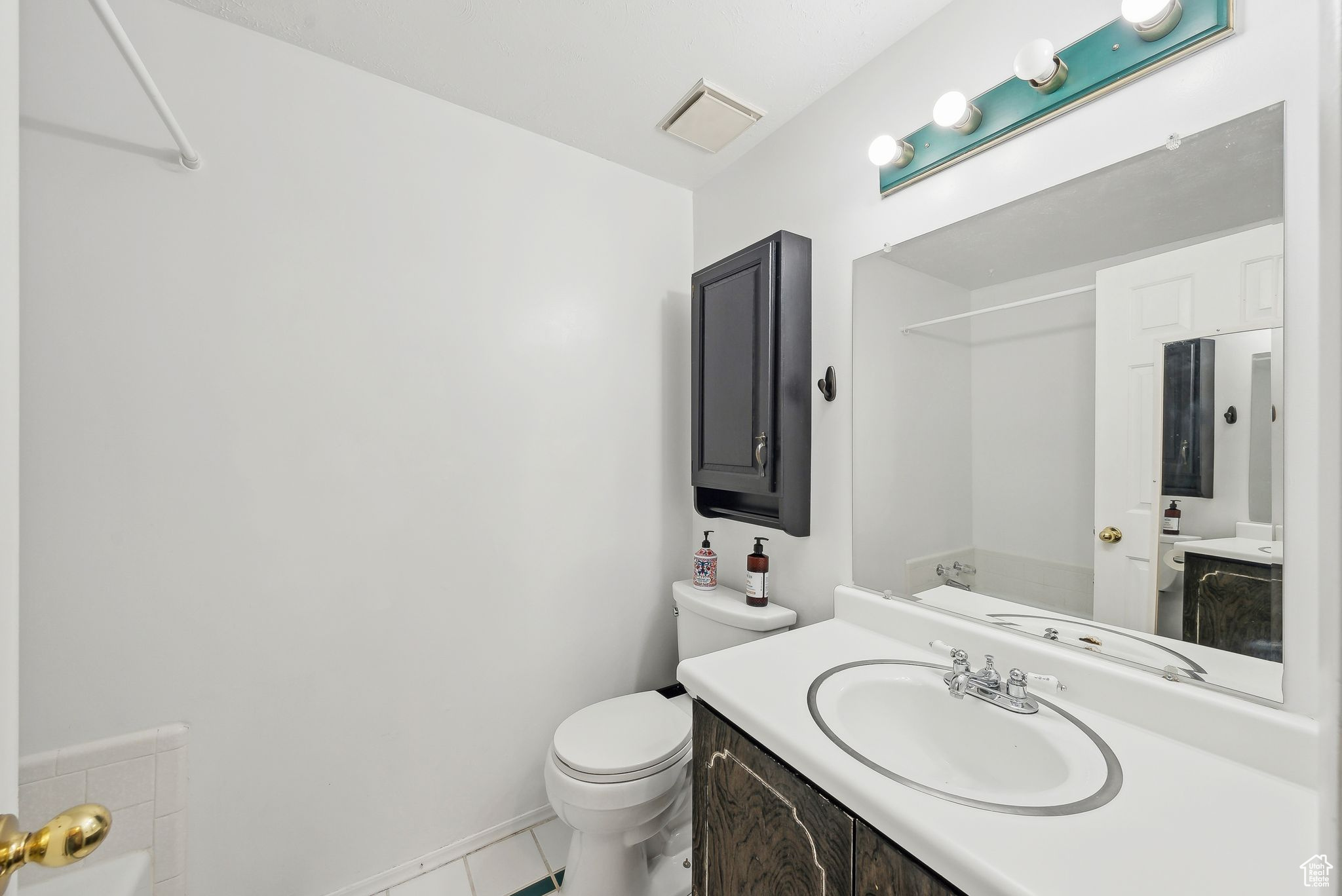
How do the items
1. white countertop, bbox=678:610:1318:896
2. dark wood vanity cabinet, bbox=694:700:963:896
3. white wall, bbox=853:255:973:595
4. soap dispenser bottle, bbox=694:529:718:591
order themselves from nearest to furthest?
white countertop, bbox=678:610:1318:896 → dark wood vanity cabinet, bbox=694:700:963:896 → white wall, bbox=853:255:973:595 → soap dispenser bottle, bbox=694:529:718:591

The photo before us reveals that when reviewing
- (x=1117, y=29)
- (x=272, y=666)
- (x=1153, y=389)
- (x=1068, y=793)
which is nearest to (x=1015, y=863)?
(x=1068, y=793)

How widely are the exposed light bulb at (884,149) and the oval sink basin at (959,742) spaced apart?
44.1 inches

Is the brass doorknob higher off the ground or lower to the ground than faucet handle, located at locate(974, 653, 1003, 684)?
higher

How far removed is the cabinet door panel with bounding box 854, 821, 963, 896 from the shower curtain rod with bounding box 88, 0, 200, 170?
1678mm

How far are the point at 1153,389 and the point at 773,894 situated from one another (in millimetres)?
1066

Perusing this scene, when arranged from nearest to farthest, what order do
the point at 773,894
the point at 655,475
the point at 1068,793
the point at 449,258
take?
1. the point at 1068,793
2. the point at 773,894
3. the point at 449,258
4. the point at 655,475

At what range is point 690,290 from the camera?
2.02 meters

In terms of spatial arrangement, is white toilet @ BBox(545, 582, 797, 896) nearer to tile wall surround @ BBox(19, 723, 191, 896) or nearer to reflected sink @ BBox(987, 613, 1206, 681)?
reflected sink @ BBox(987, 613, 1206, 681)

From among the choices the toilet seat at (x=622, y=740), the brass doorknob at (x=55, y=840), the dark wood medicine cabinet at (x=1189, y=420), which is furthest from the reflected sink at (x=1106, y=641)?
the brass doorknob at (x=55, y=840)

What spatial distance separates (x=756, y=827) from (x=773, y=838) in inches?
1.7

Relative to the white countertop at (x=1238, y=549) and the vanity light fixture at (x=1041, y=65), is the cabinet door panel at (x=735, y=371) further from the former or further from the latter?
the white countertop at (x=1238, y=549)

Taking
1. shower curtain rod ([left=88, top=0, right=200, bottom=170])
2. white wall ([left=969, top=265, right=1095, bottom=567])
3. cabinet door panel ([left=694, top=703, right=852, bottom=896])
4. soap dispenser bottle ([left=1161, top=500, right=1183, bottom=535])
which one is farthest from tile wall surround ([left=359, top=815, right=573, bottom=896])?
shower curtain rod ([left=88, top=0, right=200, bottom=170])

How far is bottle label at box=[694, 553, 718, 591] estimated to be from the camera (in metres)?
1.79

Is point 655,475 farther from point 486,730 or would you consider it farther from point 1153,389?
point 1153,389
